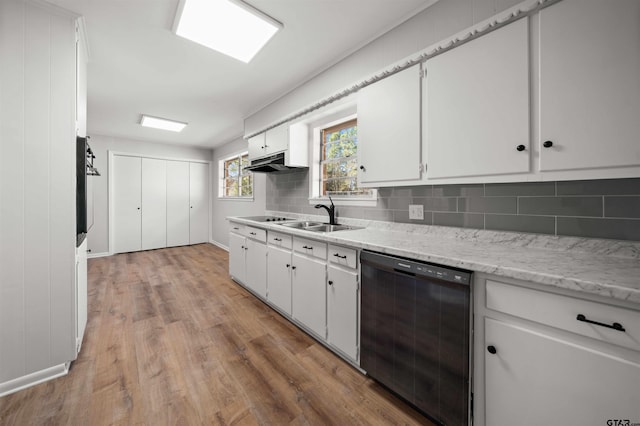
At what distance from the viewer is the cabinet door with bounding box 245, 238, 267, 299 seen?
2.81 m

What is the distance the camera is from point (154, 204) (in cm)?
595

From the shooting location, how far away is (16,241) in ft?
5.21

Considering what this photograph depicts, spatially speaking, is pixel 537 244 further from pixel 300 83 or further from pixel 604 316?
pixel 300 83

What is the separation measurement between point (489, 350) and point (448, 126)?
4.06 feet

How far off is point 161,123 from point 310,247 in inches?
161

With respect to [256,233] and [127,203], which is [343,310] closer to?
[256,233]

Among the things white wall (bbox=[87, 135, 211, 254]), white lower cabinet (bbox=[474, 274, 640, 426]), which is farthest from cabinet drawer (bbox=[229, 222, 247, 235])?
white wall (bbox=[87, 135, 211, 254])

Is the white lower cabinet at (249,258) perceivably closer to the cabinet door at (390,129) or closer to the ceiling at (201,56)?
the cabinet door at (390,129)

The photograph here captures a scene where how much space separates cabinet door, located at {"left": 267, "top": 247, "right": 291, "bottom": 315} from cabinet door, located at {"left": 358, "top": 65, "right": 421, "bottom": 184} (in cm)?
108

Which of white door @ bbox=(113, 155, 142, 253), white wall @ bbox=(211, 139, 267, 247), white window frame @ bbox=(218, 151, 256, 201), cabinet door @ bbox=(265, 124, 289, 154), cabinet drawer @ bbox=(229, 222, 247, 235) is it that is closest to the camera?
cabinet door @ bbox=(265, 124, 289, 154)

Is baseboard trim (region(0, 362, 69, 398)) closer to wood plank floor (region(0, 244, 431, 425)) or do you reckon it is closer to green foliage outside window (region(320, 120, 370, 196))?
wood plank floor (region(0, 244, 431, 425))

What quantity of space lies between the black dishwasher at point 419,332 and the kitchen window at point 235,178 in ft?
12.6

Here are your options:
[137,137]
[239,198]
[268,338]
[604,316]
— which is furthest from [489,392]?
[137,137]

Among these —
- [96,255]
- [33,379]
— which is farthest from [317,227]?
[96,255]
